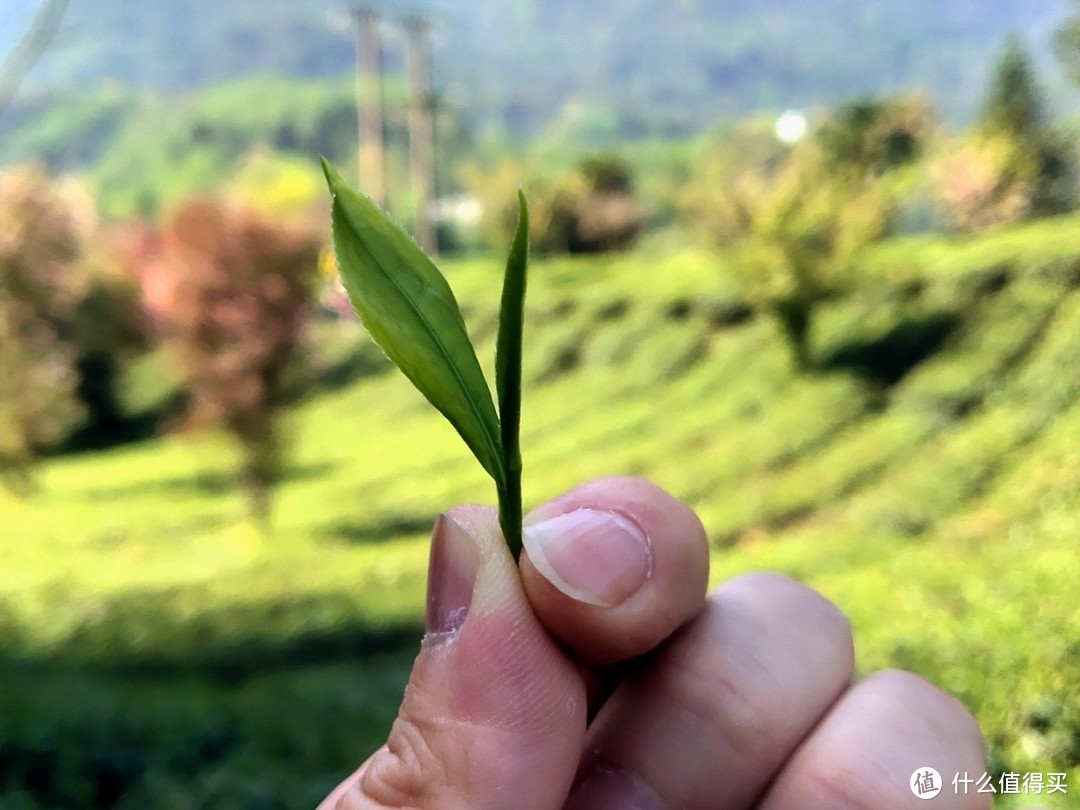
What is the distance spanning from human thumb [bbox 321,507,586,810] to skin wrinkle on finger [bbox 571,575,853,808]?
0.12 meters

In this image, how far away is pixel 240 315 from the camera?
1.94 m

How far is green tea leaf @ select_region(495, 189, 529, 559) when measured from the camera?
0.39 m

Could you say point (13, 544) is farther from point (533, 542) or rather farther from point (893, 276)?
point (893, 276)

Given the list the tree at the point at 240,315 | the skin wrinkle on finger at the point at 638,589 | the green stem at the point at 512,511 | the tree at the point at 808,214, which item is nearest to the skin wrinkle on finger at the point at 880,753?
the skin wrinkle on finger at the point at 638,589

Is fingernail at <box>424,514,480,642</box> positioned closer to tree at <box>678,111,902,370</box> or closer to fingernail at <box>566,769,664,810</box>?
fingernail at <box>566,769,664,810</box>

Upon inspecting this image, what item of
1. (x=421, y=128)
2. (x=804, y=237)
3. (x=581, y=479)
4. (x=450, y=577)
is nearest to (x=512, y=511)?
(x=450, y=577)

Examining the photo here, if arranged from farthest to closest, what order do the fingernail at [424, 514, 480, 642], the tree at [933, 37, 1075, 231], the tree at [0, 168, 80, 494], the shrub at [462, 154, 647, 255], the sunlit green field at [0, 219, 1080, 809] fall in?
the shrub at [462, 154, 647, 255], the tree at [0, 168, 80, 494], the tree at [933, 37, 1075, 231], the sunlit green field at [0, 219, 1080, 809], the fingernail at [424, 514, 480, 642]

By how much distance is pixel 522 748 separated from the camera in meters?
0.48

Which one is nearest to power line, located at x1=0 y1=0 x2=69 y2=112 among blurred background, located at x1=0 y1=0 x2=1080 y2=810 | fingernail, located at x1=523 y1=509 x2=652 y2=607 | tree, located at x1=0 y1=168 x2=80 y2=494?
blurred background, located at x1=0 y1=0 x2=1080 y2=810

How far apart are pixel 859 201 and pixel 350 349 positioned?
1.37 meters

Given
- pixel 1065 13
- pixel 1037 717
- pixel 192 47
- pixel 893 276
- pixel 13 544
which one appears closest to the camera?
pixel 1037 717

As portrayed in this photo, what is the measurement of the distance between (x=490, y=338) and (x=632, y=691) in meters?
1.60

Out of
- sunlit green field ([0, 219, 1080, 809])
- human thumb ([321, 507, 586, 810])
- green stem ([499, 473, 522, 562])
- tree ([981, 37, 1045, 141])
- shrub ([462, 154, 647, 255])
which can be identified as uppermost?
tree ([981, 37, 1045, 141])

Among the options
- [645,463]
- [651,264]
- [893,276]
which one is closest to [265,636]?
[645,463]
